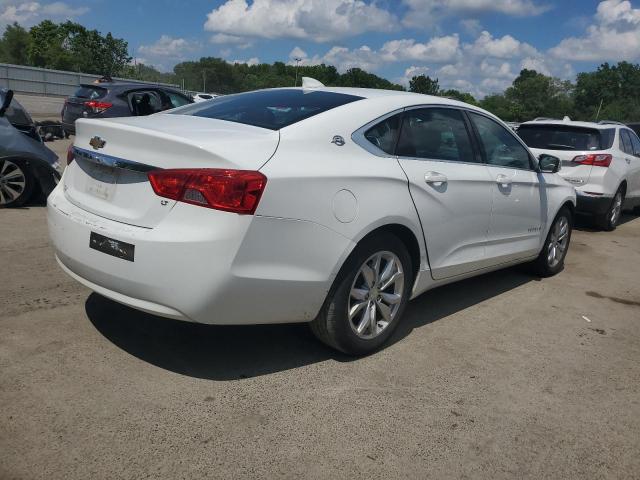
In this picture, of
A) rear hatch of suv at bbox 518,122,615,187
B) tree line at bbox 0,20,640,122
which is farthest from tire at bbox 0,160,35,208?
tree line at bbox 0,20,640,122

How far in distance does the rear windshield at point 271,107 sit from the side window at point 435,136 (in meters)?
0.44

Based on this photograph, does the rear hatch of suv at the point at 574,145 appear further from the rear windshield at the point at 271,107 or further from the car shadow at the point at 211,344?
the rear windshield at the point at 271,107

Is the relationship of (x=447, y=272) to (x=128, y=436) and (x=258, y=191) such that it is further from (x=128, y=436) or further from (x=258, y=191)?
(x=128, y=436)

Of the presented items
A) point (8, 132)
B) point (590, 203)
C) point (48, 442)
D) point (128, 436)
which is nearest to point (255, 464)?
point (128, 436)

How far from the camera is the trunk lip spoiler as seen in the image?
9.70 feet

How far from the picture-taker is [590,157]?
833 cm

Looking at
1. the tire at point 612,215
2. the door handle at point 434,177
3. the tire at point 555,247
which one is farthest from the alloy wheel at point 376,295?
the tire at point 612,215

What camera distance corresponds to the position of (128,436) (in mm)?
2592

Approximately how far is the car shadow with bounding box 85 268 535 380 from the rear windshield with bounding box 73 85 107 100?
33.8 feet

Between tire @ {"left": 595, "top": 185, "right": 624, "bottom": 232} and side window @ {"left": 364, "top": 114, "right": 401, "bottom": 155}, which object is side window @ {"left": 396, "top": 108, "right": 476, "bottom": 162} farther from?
tire @ {"left": 595, "top": 185, "right": 624, "bottom": 232}

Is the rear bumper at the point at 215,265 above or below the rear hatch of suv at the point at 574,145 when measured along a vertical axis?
below

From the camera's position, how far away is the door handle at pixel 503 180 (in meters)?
4.60

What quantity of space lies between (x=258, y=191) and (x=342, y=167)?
24.9 inches

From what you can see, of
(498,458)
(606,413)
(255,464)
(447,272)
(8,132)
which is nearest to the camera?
(255,464)
